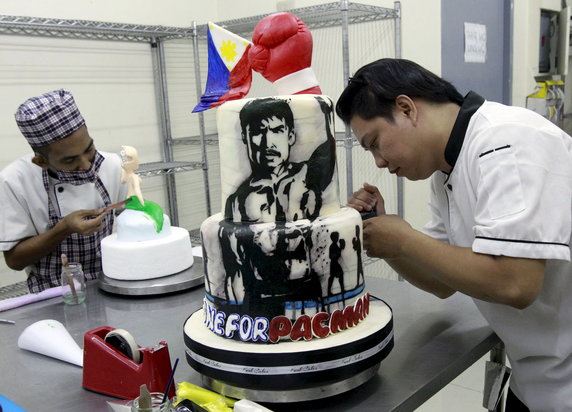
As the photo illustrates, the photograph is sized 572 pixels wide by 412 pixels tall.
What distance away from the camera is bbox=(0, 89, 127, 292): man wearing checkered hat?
4.90ft

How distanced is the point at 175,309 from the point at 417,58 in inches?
70.1

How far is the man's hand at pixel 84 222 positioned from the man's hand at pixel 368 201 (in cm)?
75

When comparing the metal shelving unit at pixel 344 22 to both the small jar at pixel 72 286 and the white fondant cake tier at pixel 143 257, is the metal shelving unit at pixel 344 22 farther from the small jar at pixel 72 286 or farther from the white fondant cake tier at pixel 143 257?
the small jar at pixel 72 286

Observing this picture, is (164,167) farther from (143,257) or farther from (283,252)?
(283,252)

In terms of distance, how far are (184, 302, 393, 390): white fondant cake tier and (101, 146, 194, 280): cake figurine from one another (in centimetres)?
56

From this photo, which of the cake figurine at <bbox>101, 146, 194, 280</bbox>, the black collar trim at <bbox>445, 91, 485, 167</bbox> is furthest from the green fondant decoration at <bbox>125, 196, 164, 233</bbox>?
the black collar trim at <bbox>445, 91, 485, 167</bbox>

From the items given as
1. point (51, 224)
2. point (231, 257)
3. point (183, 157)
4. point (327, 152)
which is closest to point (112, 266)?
point (51, 224)

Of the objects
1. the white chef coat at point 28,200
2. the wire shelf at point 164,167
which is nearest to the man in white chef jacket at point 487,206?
the white chef coat at point 28,200

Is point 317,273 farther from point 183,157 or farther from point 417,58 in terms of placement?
point 183,157

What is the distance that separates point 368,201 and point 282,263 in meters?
0.42

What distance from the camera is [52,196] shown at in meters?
1.67

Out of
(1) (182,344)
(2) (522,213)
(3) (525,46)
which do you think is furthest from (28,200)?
(3) (525,46)

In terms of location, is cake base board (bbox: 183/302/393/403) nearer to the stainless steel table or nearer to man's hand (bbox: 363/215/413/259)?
the stainless steel table

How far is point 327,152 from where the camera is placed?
2.78 ft
